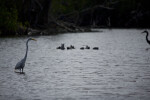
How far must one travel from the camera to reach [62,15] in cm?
6097

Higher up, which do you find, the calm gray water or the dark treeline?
the dark treeline

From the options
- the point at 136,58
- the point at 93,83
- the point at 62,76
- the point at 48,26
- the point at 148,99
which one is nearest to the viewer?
the point at 148,99

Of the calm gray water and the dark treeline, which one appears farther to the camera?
the dark treeline

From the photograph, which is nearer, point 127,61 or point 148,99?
point 148,99

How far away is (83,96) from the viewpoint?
11539mm

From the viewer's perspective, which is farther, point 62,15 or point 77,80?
point 62,15

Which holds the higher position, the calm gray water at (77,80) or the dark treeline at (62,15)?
the dark treeline at (62,15)

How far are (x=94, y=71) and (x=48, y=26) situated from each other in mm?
35331

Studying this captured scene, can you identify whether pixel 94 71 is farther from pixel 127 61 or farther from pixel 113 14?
pixel 113 14

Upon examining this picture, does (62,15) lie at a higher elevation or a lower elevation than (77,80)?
higher

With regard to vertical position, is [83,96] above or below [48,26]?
below

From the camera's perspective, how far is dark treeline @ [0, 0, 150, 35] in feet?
136

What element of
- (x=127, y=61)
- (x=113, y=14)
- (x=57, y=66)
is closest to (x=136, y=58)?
(x=127, y=61)

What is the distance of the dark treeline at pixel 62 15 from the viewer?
41562 mm
